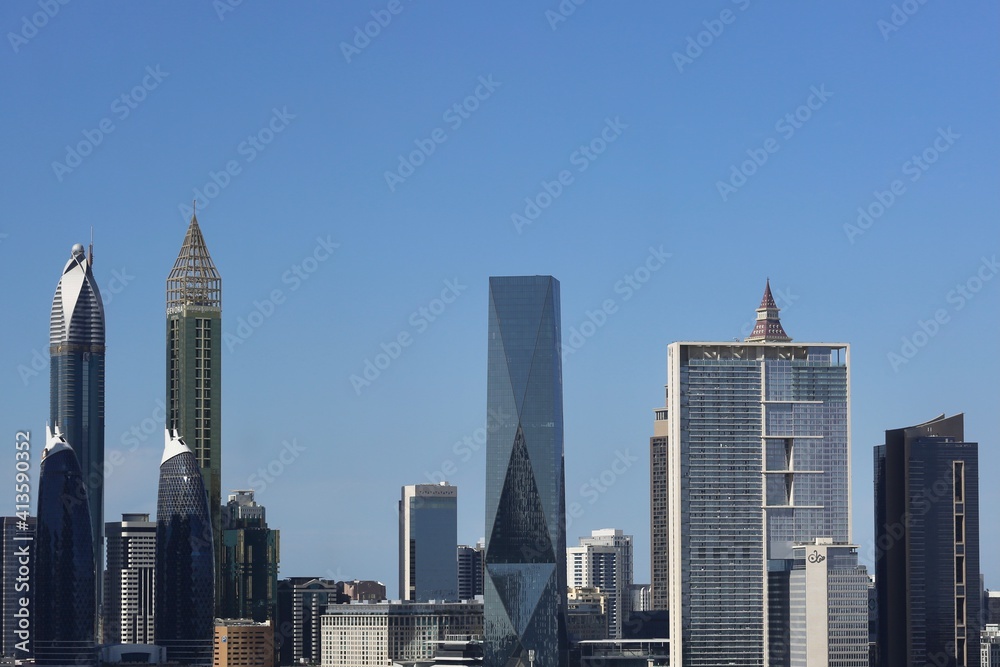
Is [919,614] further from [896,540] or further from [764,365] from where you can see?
[764,365]

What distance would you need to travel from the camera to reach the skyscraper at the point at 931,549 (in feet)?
616

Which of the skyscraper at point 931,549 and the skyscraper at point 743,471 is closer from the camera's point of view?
the skyscraper at point 743,471

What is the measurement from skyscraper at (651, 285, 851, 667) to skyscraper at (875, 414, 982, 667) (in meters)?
11.6

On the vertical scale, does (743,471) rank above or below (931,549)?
above

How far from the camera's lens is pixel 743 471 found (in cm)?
17975

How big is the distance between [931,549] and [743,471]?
2137 cm

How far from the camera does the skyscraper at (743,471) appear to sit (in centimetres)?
17750

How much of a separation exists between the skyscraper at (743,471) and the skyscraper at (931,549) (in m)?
11.6

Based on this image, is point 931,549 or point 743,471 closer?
point 743,471

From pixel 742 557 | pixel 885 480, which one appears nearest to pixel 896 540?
pixel 885 480

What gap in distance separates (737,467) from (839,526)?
33.7 feet

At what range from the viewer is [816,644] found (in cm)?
16525

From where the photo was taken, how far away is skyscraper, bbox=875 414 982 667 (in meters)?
188

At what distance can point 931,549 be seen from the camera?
188 m
